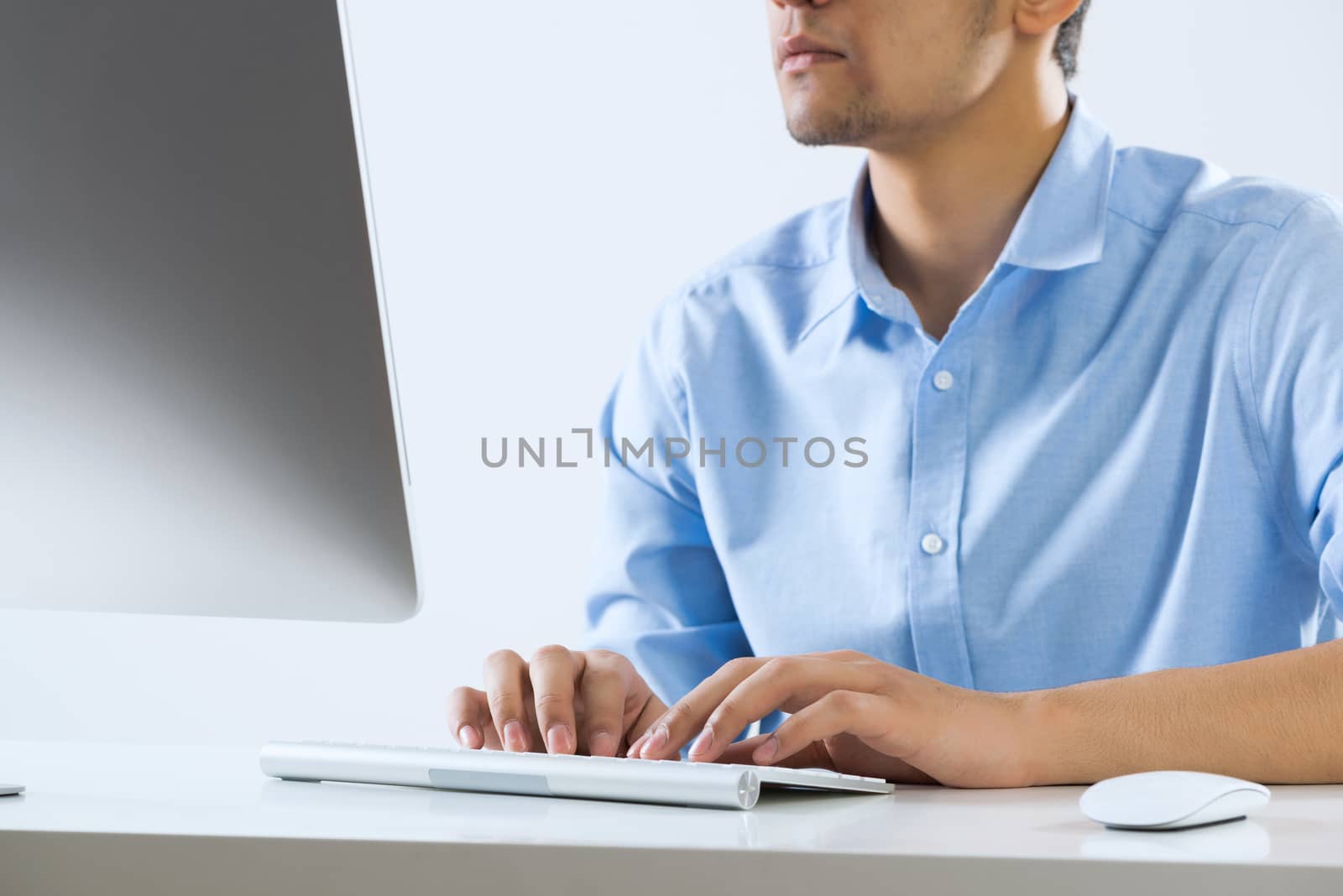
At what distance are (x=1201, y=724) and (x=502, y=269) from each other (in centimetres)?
224

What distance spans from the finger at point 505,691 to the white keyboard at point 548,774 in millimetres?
176

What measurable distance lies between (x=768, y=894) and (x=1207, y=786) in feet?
0.62

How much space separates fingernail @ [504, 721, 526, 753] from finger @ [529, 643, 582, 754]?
0.04 feet

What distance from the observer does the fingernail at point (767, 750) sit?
0.62 metres

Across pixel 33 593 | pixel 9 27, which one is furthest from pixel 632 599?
pixel 9 27

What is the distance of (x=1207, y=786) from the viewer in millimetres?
444

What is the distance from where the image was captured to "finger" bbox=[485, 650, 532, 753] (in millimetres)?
786

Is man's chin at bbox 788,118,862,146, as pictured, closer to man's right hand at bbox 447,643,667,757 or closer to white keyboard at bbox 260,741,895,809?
man's right hand at bbox 447,643,667,757

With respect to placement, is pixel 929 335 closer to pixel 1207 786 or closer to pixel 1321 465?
pixel 1321 465

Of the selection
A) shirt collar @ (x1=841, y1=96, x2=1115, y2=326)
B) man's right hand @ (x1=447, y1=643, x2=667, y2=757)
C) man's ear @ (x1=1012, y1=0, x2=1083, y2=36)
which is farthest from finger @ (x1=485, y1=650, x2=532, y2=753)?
man's ear @ (x1=1012, y1=0, x2=1083, y2=36)

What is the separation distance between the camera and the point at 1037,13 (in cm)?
128

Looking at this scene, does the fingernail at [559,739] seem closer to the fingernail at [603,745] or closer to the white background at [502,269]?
the fingernail at [603,745]

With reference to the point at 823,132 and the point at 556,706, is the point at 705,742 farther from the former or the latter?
the point at 823,132

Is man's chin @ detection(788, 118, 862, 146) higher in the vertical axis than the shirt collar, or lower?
higher
